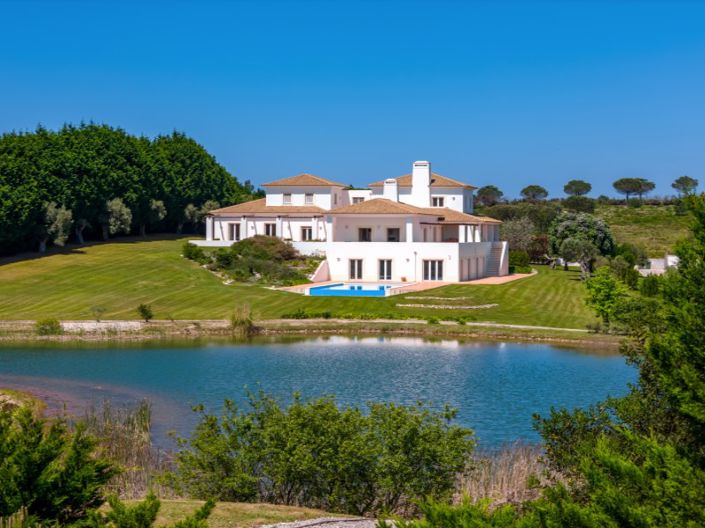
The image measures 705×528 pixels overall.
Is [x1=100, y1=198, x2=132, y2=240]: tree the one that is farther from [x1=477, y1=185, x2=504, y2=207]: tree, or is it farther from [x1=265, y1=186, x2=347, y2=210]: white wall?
[x1=477, y1=185, x2=504, y2=207]: tree

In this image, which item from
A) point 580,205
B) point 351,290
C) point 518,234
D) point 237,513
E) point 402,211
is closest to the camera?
point 237,513

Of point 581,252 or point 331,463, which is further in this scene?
point 581,252

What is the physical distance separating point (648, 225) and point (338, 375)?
78.8 m

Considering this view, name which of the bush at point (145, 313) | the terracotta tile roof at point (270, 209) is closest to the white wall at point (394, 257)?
the terracotta tile roof at point (270, 209)

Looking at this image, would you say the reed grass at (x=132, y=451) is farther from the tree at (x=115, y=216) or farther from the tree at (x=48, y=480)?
the tree at (x=115, y=216)

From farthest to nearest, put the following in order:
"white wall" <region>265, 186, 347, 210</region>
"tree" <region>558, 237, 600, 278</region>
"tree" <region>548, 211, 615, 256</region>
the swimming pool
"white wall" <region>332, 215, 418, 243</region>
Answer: "white wall" <region>265, 186, 347, 210</region>
"tree" <region>548, 211, 615, 256</region>
"tree" <region>558, 237, 600, 278</region>
"white wall" <region>332, 215, 418, 243</region>
the swimming pool

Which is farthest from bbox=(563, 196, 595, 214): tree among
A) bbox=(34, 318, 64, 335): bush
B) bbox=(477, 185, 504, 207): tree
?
bbox=(34, 318, 64, 335): bush

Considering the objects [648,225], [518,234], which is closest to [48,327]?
[518,234]

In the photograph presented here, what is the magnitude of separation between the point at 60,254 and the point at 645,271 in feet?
141

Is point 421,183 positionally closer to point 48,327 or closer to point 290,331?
point 290,331

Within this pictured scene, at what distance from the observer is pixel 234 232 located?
7262 cm

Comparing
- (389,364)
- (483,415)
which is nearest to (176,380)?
(389,364)

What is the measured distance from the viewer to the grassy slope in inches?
3624

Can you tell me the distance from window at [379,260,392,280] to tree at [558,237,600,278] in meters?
13.8
